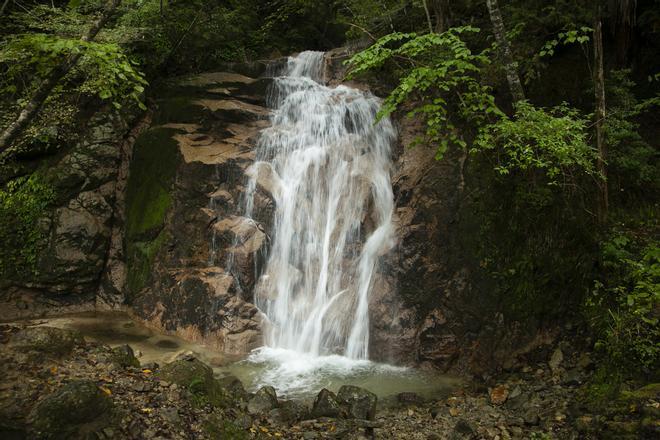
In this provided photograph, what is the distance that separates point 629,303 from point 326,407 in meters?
3.58

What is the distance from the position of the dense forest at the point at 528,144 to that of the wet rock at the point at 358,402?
206 centimetres

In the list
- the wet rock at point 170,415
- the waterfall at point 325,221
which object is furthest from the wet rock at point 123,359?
the waterfall at point 325,221

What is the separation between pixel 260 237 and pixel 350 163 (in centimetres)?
238

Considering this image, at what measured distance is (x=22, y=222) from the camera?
926cm

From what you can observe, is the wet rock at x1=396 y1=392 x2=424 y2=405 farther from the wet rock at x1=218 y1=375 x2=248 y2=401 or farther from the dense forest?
the wet rock at x1=218 y1=375 x2=248 y2=401

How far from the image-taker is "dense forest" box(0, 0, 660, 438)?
188 inches

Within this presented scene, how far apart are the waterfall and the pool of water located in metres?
0.37

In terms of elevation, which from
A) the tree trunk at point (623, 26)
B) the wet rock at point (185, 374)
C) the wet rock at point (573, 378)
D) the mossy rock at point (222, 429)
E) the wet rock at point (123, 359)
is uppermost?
the tree trunk at point (623, 26)

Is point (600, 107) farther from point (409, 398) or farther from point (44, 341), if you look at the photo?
point (44, 341)

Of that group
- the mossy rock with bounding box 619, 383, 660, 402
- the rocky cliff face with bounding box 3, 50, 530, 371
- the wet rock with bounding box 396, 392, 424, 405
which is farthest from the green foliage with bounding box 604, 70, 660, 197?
the wet rock with bounding box 396, 392, 424, 405

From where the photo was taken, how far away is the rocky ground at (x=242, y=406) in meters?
3.63

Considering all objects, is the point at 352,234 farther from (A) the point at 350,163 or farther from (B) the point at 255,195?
(B) the point at 255,195

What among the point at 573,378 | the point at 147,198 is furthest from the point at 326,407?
the point at 147,198

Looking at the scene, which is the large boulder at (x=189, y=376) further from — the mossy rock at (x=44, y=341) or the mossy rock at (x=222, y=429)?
the mossy rock at (x=44, y=341)
